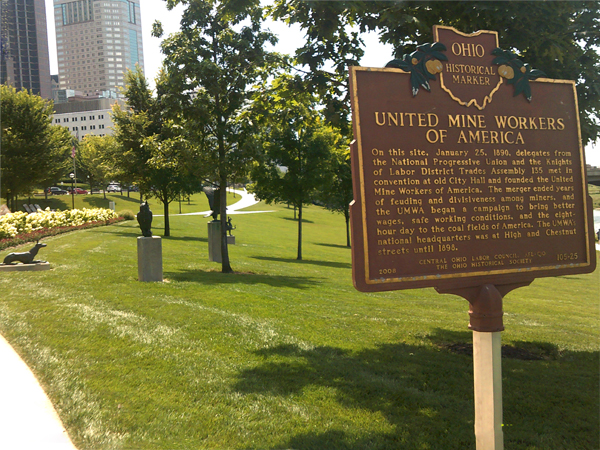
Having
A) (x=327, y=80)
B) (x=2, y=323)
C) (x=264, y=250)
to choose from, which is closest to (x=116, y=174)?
(x=264, y=250)

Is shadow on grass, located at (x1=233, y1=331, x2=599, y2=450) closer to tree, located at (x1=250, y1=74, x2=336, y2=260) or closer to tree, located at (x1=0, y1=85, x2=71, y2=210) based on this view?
tree, located at (x1=250, y1=74, x2=336, y2=260)

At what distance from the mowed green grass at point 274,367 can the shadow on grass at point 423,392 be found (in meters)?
0.02

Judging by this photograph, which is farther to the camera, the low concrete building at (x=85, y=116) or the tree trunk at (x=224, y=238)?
the low concrete building at (x=85, y=116)

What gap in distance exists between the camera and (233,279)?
14.5 metres

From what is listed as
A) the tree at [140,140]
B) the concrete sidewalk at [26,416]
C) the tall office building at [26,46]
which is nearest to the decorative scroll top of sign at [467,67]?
the concrete sidewalk at [26,416]

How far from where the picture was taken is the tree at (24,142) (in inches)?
1490

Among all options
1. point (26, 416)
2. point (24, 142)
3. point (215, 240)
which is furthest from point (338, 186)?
point (26, 416)

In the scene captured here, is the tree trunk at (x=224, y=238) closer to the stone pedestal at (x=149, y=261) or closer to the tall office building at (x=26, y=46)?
the stone pedestal at (x=149, y=261)

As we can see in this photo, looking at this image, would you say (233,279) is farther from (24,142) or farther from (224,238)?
(24,142)

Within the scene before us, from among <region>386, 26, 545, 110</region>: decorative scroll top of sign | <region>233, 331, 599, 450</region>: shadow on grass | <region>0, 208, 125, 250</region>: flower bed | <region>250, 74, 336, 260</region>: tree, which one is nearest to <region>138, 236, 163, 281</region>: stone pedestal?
<region>233, 331, 599, 450</region>: shadow on grass

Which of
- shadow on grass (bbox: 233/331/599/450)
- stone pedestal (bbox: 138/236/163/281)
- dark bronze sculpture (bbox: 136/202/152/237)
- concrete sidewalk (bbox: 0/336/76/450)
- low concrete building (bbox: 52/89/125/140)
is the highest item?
low concrete building (bbox: 52/89/125/140)

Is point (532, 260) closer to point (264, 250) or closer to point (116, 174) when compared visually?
point (264, 250)

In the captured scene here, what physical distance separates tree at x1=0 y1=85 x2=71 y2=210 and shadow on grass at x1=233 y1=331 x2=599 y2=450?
125 ft

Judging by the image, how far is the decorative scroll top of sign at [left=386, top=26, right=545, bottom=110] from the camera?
406cm
